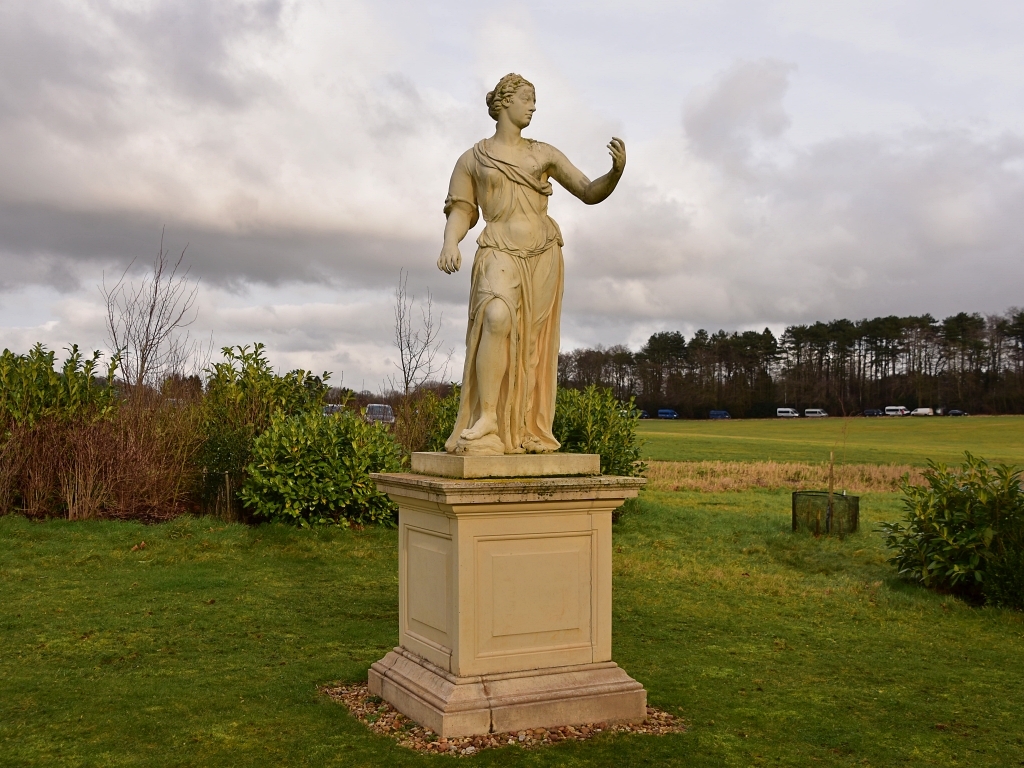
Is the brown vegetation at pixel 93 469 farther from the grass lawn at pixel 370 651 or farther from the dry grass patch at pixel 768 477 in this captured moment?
the dry grass patch at pixel 768 477

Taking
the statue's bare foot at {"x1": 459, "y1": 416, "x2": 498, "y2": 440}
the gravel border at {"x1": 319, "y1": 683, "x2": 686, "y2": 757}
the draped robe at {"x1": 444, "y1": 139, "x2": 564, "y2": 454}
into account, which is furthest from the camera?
the draped robe at {"x1": 444, "y1": 139, "x2": 564, "y2": 454}

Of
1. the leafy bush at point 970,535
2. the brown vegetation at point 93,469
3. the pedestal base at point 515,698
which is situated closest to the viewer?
the pedestal base at point 515,698

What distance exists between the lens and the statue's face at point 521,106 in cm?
546

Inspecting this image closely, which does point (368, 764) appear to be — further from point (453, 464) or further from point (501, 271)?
point (501, 271)

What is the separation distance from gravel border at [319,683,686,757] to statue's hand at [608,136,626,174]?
326 cm

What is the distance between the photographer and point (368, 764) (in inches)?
169

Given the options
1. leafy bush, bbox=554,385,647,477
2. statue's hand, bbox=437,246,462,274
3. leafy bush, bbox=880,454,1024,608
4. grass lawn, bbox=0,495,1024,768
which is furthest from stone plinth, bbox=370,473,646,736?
leafy bush, bbox=554,385,647,477

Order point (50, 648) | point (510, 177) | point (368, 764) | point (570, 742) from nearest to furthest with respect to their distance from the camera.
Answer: point (368, 764) → point (570, 742) → point (510, 177) → point (50, 648)

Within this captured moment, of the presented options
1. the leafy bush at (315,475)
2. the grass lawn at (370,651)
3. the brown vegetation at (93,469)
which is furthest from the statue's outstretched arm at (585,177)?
the brown vegetation at (93,469)

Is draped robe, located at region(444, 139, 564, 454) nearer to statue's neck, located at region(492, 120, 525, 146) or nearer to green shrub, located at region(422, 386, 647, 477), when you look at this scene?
statue's neck, located at region(492, 120, 525, 146)

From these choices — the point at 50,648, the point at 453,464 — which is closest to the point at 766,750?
the point at 453,464

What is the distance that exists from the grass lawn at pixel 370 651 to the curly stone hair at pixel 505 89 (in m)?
3.82

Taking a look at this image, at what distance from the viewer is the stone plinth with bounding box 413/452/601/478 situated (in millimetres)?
4855

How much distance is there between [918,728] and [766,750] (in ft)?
3.56
